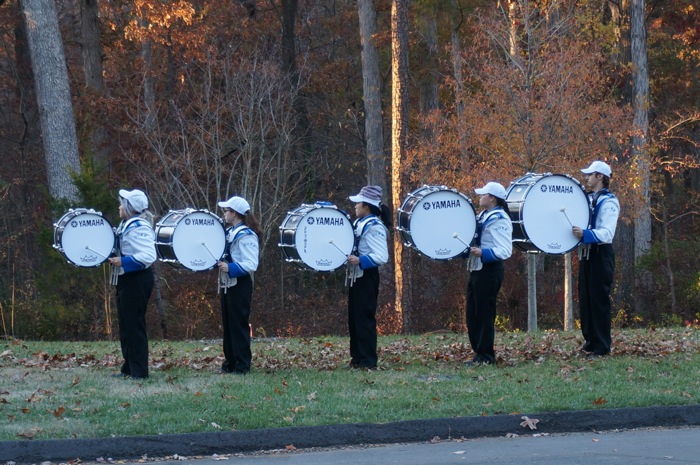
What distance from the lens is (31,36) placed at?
24562 millimetres

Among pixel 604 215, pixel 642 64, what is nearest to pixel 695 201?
pixel 642 64

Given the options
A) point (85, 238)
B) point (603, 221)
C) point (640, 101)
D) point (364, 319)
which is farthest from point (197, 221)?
point (640, 101)

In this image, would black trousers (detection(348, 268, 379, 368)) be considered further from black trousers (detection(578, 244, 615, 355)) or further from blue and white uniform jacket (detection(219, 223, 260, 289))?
black trousers (detection(578, 244, 615, 355))

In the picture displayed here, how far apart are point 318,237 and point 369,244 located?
65 cm

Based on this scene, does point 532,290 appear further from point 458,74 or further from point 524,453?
point 524,453

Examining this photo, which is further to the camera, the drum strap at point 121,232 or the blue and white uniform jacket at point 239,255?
the blue and white uniform jacket at point 239,255

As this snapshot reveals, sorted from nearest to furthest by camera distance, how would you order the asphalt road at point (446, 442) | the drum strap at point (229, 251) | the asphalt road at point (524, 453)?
the asphalt road at point (524, 453)
the asphalt road at point (446, 442)
the drum strap at point (229, 251)

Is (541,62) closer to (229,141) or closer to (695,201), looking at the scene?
(229,141)

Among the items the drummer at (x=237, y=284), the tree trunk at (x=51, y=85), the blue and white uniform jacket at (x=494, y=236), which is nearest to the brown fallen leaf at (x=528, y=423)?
the blue and white uniform jacket at (x=494, y=236)

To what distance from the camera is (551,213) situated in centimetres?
1334

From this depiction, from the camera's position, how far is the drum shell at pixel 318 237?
12.9 meters

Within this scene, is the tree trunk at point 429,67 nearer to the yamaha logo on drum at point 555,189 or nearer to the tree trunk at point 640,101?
the tree trunk at point 640,101

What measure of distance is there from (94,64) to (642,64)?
50.3 ft

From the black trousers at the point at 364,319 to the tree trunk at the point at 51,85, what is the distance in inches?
500
